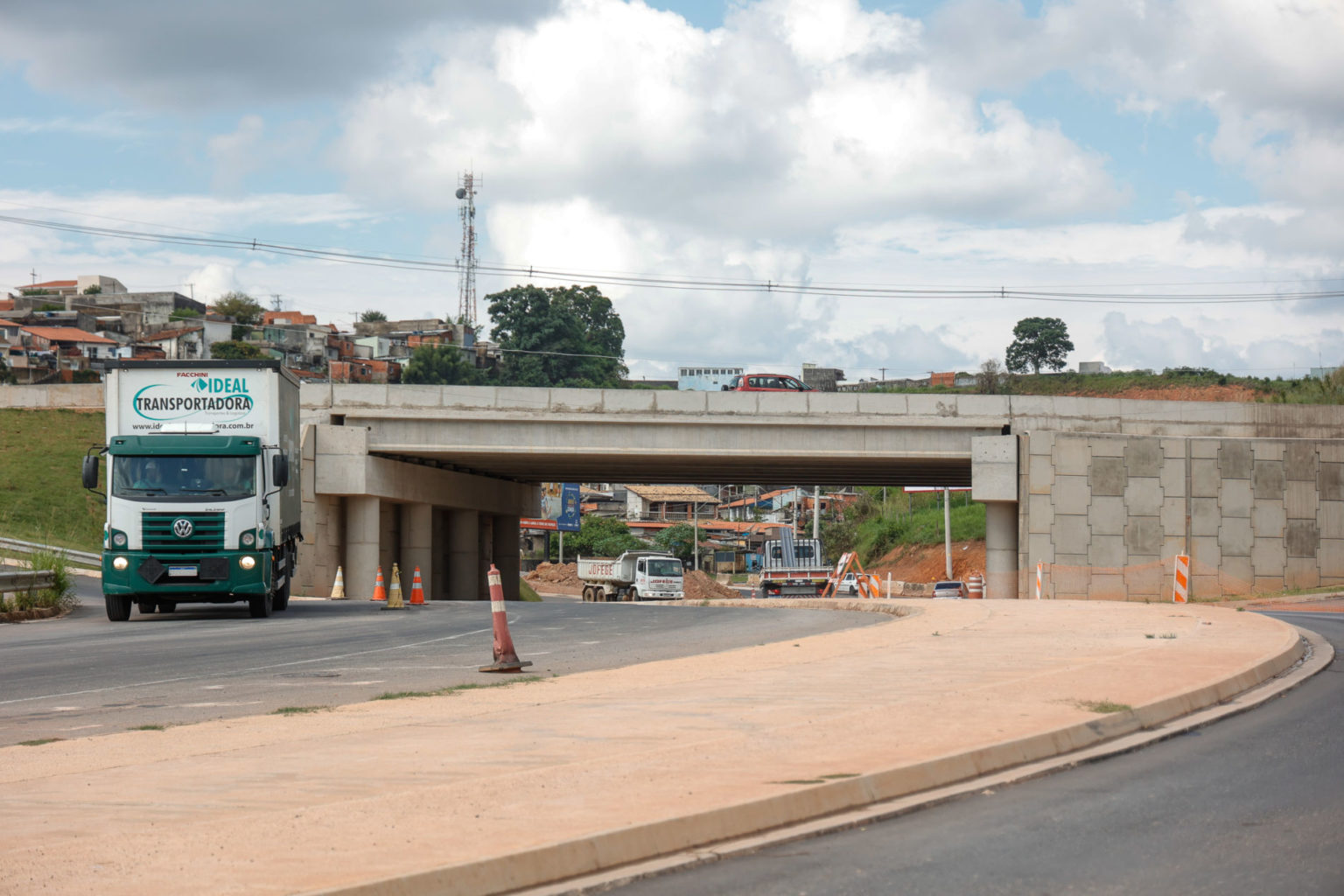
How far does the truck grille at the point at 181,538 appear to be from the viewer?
24188mm

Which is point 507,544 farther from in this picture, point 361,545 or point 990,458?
point 990,458

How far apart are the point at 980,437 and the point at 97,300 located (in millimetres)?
119212

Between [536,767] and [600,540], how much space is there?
102 m

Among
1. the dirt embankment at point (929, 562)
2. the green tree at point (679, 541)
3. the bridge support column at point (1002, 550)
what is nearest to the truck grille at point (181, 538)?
the bridge support column at point (1002, 550)

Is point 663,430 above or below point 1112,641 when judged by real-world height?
above

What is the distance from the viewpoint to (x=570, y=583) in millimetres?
84125

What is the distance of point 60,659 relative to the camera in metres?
17.2

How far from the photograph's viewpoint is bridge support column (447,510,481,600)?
55156mm

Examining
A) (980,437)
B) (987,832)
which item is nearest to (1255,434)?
(980,437)

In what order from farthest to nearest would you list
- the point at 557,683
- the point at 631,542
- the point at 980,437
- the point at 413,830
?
1. the point at 631,542
2. the point at 980,437
3. the point at 557,683
4. the point at 413,830

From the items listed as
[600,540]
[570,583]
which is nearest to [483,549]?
[570,583]

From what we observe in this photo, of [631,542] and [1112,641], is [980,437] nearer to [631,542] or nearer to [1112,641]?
[1112,641]

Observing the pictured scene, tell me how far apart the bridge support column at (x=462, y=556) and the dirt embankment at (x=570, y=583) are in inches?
613

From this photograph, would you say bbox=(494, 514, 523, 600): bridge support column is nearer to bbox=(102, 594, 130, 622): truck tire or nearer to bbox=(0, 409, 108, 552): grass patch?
bbox=(0, 409, 108, 552): grass patch
